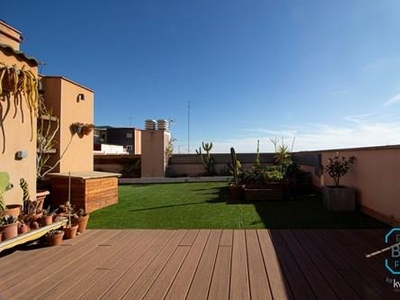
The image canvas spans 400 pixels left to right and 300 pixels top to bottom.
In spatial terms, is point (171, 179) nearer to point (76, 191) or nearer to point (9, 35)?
point (76, 191)

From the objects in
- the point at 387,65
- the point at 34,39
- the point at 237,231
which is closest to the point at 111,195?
the point at 237,231

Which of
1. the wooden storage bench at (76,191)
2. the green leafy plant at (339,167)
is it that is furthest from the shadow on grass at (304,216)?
the wooden storage bench at (76,191)

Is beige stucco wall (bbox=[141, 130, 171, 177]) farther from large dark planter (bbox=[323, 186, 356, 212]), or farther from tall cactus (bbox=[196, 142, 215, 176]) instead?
large dark planter (bbox=[323, 186, 356, 212])

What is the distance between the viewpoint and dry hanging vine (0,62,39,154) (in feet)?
14.4

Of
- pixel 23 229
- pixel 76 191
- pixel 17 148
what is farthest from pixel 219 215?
pixel 17 148

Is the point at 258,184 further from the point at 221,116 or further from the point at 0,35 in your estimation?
the point at 221,116

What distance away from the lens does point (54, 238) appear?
13.1ft

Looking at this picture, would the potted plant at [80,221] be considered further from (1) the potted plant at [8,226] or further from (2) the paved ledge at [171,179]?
(2) the paved ledge at [171,179]

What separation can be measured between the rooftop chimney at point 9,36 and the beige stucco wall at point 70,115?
154cm

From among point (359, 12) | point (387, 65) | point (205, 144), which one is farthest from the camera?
point (205, 144)

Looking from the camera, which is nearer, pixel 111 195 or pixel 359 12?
pixel 359 12

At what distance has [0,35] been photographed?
16.1 ft

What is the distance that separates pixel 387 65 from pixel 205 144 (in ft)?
25.4

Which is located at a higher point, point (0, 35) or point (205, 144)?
point (0, 35)
